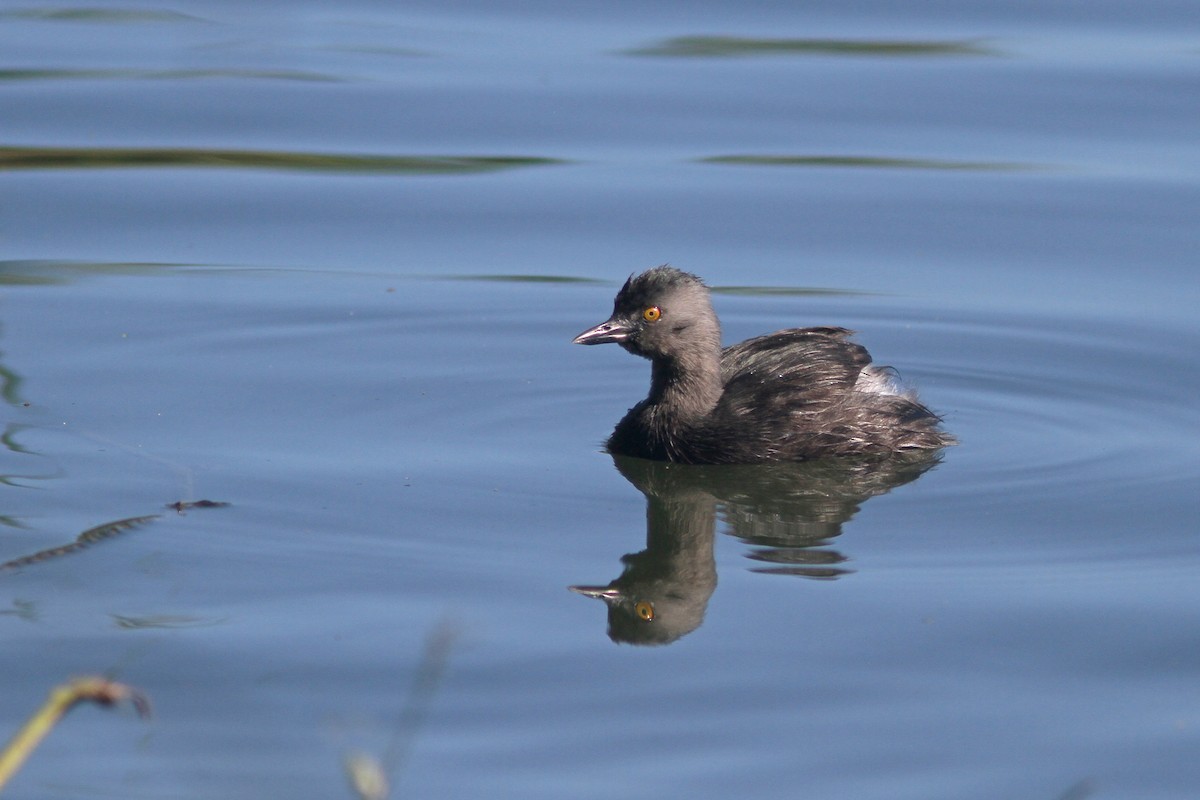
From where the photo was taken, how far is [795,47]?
15.5m

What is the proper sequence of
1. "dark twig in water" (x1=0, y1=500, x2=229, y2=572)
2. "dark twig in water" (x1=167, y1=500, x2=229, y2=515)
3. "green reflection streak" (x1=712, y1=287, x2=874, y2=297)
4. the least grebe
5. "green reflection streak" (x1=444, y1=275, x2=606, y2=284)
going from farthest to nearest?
"green reflection streak" (x1=444, y1=275, x2=606, y2=284), "green reflection streak" (x1=712, y1=287, x2=874, y2=297), the least grebe, "dark twig in water" (x1=167, y1=500, x2=229, y2=515), "dark twig in water" (x1=0, y1=500, x2=229, y2=572)

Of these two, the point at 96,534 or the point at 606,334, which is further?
A: the point at 606,334

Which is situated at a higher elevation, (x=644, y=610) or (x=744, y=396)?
(x=744, y=396)

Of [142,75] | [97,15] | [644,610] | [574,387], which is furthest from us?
[97,15]

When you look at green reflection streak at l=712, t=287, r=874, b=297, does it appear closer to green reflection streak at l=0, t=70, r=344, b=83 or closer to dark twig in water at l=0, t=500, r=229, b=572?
dark twig in water at l=0, t=500, r=229, b=572

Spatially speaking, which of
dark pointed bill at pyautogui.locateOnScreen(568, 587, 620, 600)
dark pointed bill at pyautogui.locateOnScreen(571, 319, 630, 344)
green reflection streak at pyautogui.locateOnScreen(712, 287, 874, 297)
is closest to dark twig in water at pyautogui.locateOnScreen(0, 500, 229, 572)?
dark pointed bill at pyautogui.locateOnScreen(568, 587, 620, 600)

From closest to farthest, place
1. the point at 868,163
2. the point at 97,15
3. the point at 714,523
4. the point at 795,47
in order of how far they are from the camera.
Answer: the point at 714,523, the point at 868,163, the point at 795,47, the point at 97,15

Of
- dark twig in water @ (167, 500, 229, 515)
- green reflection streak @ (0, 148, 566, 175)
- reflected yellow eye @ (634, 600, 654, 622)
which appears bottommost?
reflected yellow eye @ (634, 600, 654, 622)

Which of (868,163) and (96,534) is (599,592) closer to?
(96,534)

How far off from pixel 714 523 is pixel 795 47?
838cm

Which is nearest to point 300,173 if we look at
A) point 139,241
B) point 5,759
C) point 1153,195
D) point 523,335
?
point 139,241

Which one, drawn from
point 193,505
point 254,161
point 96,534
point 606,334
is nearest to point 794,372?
point 606,334

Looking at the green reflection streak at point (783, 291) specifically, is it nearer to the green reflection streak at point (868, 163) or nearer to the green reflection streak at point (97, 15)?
the green reflection streak at point (868, 163)

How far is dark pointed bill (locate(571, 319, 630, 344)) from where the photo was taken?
28.8ft
